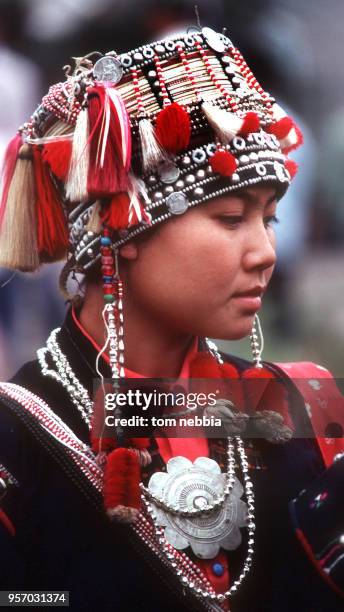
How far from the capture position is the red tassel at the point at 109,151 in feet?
4.10

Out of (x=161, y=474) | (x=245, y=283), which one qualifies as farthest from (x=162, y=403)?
(x=245, y=283)

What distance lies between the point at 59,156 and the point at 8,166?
163mm

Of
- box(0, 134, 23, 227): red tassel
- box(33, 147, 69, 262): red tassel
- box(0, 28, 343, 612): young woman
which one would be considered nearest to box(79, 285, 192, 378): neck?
box(0, 28, 343, 612): young woman

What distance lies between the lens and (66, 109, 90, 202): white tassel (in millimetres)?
1271

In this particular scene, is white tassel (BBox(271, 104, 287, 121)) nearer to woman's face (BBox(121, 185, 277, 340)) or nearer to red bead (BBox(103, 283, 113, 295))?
woman's face (BBox(121, 185, 277, 340))

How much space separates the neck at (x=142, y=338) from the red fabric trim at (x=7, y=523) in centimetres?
34

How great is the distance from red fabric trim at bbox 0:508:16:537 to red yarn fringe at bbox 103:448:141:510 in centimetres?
15

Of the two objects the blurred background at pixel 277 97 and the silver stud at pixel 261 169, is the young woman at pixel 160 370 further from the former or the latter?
the blurred background at pixel 277 97

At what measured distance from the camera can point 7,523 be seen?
1188mm

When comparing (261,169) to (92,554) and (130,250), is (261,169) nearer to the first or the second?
(130,250)

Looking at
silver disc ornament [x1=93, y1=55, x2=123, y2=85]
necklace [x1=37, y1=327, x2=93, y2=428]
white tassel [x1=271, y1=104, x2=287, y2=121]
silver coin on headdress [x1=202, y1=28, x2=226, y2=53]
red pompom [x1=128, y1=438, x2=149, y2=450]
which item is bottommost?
red pompom [x1=128, y1=438, x2=149, y2=450]

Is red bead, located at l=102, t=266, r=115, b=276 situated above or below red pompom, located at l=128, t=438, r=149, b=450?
above

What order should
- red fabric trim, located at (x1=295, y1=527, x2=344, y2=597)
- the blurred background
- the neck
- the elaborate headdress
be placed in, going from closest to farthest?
red fabric trim, located at (x1=295, y1=527, x2=344, y2=597), the elaborate headdress, the neck, the blurred background

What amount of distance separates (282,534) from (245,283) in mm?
418
